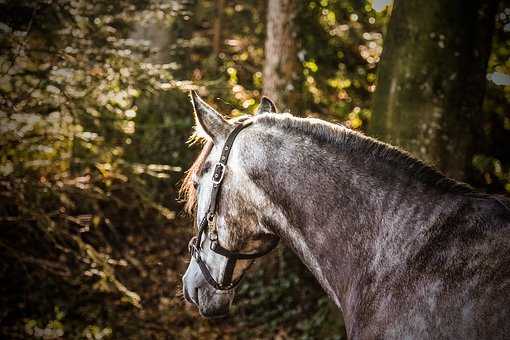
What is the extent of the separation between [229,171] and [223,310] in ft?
3.04

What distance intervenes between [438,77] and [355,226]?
2.11 m

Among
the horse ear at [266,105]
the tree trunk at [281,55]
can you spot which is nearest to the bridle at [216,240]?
the horse ear at [266,105]

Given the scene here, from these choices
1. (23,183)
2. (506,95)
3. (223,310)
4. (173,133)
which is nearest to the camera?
(223,310)

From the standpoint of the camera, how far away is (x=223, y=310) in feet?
8.67

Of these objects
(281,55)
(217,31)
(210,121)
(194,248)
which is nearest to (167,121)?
(217,31)

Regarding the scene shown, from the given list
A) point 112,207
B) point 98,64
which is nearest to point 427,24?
point 98,64

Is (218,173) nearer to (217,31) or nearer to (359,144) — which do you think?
(359,144)

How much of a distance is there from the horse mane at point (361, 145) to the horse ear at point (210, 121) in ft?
0.66

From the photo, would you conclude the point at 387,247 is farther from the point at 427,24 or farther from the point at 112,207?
the point at 112,207

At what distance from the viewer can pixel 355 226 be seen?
2.04m

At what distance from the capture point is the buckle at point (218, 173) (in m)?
2.28

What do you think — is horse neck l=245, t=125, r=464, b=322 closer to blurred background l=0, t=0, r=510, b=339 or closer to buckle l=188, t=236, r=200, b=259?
buckle l=188, t=236, r=200, b=259

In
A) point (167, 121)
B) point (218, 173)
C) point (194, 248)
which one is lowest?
point (167, 121)

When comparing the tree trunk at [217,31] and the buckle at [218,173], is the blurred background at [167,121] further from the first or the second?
the tree trunk at [217,31]
